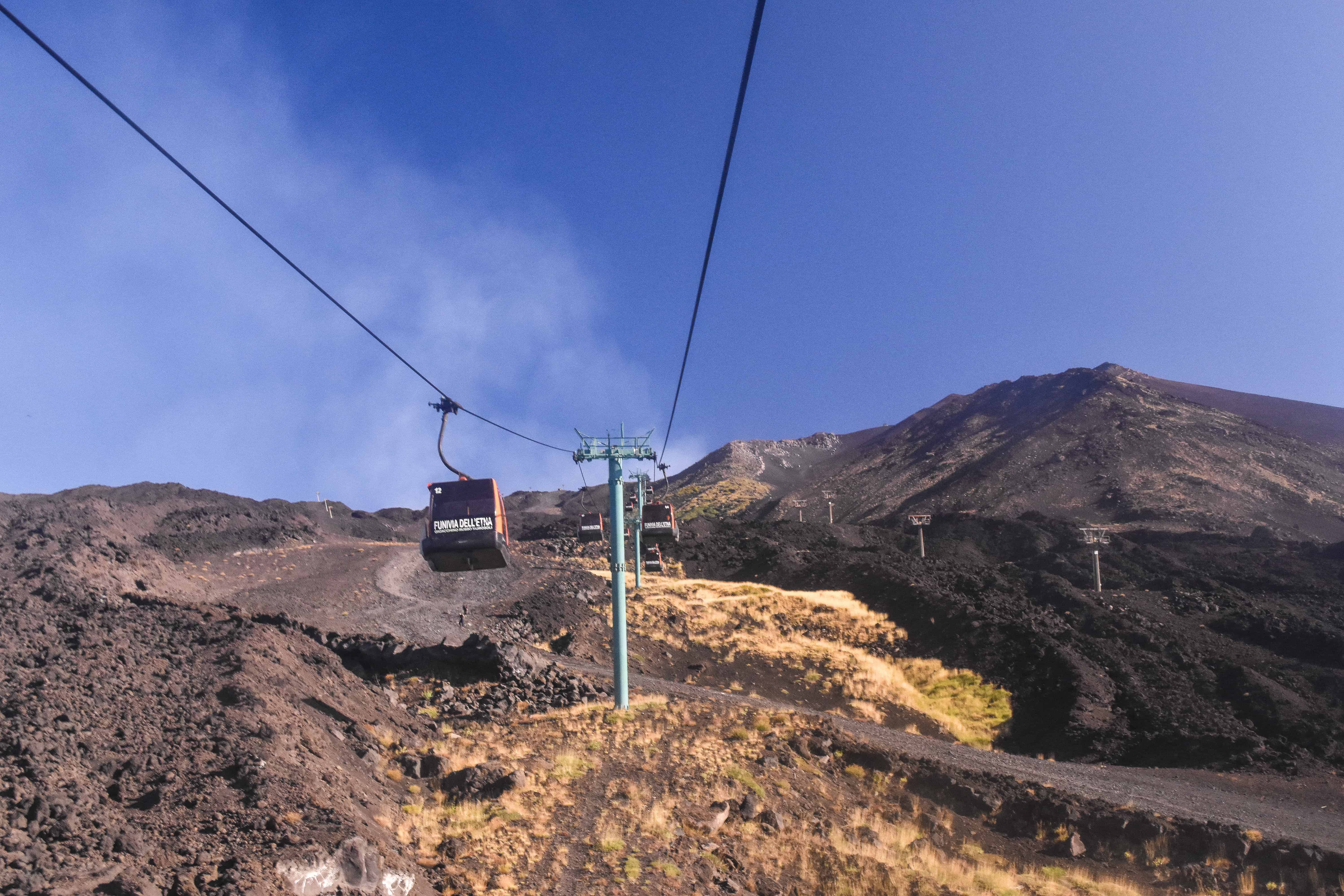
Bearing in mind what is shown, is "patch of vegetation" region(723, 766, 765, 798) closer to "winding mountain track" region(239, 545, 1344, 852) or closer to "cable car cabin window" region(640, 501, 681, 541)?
"winding mountain track" region(239, 545, 1344, 852)

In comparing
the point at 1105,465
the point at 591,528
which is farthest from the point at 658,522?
the point at 1105,465

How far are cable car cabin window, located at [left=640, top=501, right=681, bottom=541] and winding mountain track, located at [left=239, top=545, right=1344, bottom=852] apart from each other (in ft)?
18.4

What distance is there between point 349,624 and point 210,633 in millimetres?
17949

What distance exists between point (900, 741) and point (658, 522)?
12.6 m

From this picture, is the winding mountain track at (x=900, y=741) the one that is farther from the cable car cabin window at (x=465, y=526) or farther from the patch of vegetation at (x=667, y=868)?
the cable car cabin window at (x=465, y=526)

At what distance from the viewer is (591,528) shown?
31.2 m

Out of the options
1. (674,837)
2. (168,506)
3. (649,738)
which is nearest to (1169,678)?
(649,738)

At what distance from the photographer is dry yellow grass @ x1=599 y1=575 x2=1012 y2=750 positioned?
104 feet

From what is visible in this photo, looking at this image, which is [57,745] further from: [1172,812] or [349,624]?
[349,624]

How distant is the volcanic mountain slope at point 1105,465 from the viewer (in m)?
85.1

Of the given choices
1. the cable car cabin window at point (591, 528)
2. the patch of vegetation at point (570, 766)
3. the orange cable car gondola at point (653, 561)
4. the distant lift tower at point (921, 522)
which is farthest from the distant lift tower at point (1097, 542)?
the patch of vegetation at point (570, 766)

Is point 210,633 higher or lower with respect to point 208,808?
higher

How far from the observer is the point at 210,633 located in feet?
50.9

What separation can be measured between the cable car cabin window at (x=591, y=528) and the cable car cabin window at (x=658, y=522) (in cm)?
179
